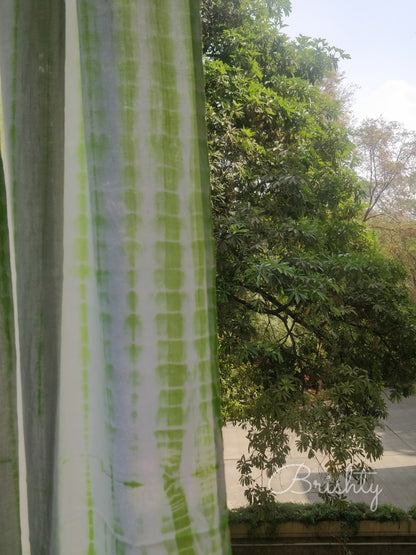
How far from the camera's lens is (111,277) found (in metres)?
0.37

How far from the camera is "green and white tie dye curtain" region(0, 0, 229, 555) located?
0.37 meters

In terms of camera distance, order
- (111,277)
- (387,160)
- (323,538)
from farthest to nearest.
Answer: (387,160)
(323,538)
(111,277)

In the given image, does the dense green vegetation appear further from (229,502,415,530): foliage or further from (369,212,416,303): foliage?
(369,212,416,303): foliage

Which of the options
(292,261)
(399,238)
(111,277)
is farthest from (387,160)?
(111,277)

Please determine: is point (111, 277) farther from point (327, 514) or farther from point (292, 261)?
point (327, 514)

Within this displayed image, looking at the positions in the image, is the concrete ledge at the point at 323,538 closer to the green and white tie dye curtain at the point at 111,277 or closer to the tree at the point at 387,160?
the green and white tie dye curtain at the point at 111,277

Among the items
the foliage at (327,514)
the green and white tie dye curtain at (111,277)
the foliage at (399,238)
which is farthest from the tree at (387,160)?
the green and white tie dye curtain at (111,277)

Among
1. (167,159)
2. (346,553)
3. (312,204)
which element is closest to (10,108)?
(167,159)

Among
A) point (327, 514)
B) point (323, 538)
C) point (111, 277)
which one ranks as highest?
point (111, 277)

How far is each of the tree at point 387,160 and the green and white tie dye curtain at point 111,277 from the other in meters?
5.37

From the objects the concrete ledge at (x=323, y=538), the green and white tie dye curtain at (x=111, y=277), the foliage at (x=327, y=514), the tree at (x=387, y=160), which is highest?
the tree at (x=387, y=160)

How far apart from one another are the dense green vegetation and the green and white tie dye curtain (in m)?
Result: 1.09

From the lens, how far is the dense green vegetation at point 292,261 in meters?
1.74

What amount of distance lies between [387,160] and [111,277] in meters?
5.69
